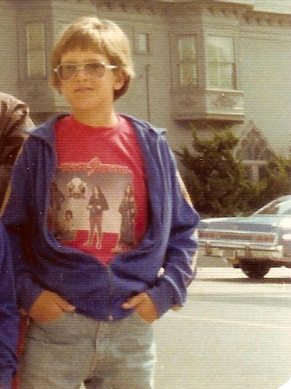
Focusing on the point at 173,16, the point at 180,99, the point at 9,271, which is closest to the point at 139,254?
the point at 9,271

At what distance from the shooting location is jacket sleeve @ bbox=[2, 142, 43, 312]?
2.21 m

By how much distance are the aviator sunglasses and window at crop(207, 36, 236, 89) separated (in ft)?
60.6

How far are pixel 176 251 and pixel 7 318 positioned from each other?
0.39 meters

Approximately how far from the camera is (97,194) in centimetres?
224

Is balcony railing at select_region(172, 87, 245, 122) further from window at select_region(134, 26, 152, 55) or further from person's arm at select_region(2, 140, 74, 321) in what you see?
person's arm at select_region(2, 140, 74, 321)

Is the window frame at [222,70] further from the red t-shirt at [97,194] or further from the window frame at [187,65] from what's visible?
the red t-shirt at [97,194]

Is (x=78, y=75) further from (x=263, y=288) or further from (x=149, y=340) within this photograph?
(x=263, y=288)

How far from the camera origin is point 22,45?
20031mm

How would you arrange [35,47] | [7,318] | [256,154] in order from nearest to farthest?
[7,318] < [256,154] < [35,47]

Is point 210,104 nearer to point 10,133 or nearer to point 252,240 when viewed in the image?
point 252,240

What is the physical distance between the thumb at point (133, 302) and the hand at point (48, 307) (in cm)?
11

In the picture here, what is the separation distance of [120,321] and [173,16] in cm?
1987

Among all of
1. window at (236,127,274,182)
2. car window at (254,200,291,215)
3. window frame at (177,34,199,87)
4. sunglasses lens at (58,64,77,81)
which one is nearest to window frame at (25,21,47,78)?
window frame at (177,34,199,87)

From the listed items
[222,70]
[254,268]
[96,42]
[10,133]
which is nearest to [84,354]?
[10,133]
